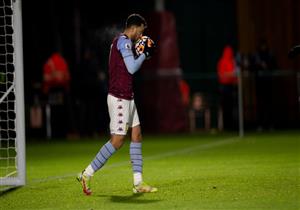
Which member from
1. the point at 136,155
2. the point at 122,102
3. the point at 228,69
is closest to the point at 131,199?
the point at 136,155

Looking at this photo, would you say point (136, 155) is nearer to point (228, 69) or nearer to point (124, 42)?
point (124, 42)

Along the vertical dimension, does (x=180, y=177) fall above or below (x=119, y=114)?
below

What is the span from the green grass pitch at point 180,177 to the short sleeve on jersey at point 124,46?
5.01ft

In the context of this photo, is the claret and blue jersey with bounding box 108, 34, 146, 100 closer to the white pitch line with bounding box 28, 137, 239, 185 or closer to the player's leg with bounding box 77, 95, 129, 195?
the player's leg with bounding box 77, 95, 129, 195

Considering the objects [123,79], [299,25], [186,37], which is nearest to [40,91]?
[186,37]

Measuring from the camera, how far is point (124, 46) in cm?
986

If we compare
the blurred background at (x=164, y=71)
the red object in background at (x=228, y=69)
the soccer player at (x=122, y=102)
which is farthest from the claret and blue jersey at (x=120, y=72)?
the red object in background at (x=228, y=69)

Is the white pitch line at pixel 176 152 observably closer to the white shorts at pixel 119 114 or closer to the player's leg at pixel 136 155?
the player's leg at pixel 136 155

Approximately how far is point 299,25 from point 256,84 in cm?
292

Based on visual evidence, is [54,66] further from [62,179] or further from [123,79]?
[123,79]

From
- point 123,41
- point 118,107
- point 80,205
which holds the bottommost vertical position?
point 80,205


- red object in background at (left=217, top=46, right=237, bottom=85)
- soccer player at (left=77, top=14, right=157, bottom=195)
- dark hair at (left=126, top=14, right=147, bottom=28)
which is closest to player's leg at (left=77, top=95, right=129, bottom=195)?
soccer player at (left=77, top=14, right=157, bottom=195)

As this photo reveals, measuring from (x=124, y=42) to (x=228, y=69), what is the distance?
46.3 ft

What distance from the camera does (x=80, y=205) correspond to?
30.3 ft
